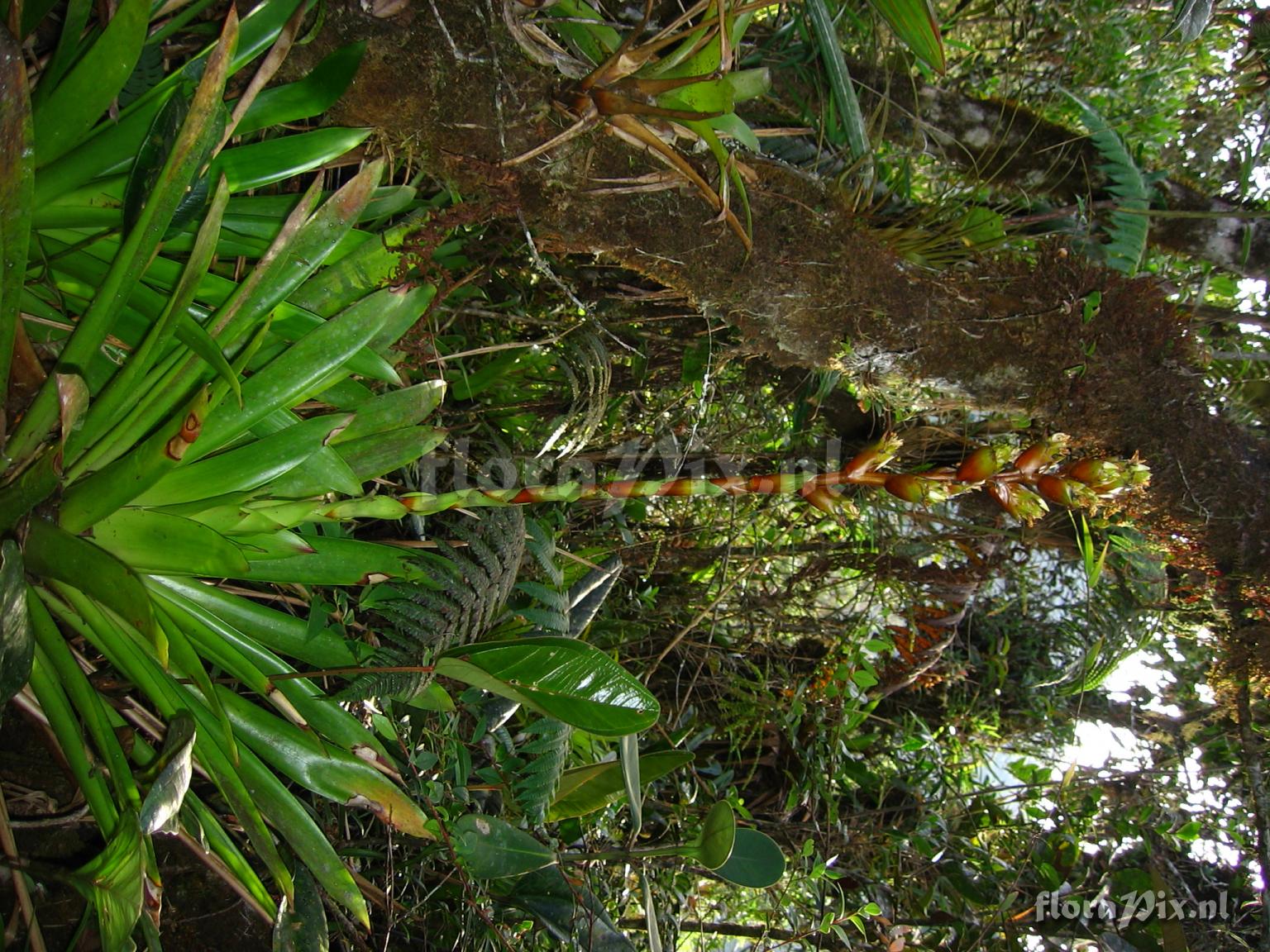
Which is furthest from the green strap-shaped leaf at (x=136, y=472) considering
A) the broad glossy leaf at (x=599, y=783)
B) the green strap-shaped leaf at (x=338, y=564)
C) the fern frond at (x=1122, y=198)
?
the fern frond at (x=1122, y=198)

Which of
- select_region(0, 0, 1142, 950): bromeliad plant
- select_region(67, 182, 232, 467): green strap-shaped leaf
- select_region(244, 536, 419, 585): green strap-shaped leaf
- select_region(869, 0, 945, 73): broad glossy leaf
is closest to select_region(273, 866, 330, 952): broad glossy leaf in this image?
select_region(0, 0, 1142, 950): bromeliad plant

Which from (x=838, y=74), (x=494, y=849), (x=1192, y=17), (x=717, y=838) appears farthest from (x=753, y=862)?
(x=1192, y=17)

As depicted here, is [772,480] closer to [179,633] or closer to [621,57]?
[621,57]

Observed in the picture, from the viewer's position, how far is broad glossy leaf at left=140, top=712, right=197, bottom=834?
74 centimetres

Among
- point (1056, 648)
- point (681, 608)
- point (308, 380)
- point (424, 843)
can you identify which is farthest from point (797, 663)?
point (308, 380)

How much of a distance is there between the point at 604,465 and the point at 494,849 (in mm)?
883

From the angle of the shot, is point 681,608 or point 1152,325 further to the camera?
point 681,608

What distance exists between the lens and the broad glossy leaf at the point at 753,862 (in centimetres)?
122

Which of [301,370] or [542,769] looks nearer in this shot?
[301,370]

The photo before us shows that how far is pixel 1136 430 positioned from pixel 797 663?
1.09m

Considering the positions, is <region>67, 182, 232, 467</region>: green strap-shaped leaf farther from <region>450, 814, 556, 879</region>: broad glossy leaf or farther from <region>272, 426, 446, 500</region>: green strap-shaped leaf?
<region>450, 814, 556, 879</region>: broad glossy leaf

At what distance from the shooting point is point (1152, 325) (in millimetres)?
1536

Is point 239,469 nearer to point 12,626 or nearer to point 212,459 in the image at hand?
point 212,459

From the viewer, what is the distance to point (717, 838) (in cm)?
115
